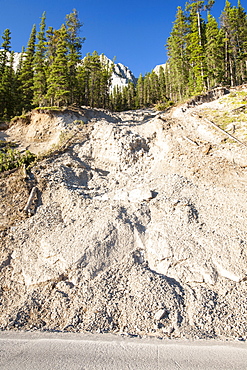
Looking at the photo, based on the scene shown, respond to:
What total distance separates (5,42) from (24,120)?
23407 mm

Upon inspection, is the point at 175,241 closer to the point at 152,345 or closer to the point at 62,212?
the point at 152,345

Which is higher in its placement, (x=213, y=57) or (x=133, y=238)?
→ (x=213, y=57)

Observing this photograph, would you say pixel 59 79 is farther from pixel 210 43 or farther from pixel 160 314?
pixel 160 314

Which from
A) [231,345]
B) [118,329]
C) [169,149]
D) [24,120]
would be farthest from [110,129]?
[231,345]

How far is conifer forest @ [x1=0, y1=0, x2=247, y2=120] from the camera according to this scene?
26.6m

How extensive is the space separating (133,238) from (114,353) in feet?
13.6

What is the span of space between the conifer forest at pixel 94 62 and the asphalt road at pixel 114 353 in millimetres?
22964

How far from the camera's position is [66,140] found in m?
16.1

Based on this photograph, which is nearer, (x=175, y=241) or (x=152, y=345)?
(x=152, y=345)

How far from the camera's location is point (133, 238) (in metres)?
8.42

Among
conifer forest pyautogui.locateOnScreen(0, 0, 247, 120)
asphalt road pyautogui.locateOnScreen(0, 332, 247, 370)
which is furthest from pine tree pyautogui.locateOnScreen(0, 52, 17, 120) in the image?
asphalt road pyautogui.locateOnScreen(0, 332, 247, 370)

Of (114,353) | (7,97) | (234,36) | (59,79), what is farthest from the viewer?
(234,36)

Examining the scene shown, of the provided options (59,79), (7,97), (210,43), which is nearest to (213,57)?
(210,43)

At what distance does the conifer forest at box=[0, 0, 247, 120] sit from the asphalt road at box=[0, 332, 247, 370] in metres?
23.0
